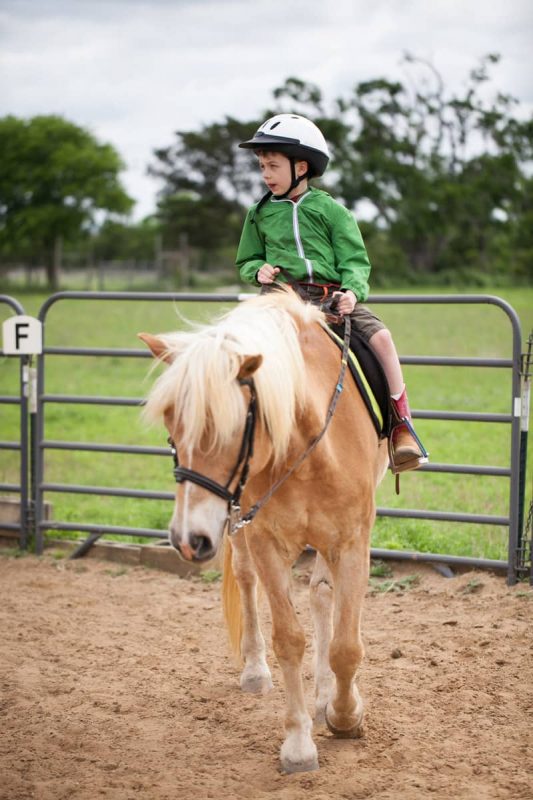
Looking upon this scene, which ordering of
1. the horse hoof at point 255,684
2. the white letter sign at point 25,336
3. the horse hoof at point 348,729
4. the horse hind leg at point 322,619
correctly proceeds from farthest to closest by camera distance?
the white letter sign at point 25,336, the horse hoof at point 255,684, the horse hind leg at point 322,619, the horse hoof at point 348,729

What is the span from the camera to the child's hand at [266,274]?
3.40 m

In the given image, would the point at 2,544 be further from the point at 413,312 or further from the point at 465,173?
the point at 465,173

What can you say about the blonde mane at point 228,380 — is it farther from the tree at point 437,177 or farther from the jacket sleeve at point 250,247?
the tree at point 437,177

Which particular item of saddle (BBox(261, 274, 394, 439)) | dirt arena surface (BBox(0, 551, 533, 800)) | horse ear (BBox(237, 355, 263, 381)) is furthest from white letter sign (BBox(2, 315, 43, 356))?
horse ear (BBox(237, 355, 263, 381))

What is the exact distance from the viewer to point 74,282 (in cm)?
4997

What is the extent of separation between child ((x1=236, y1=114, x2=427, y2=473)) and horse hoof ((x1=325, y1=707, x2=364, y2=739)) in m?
1.11

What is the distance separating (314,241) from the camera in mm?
3488

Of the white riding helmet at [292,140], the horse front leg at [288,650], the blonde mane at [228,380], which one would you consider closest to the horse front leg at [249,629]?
the horse front leg at [288,650]

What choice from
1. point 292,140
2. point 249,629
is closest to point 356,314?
point 292,140

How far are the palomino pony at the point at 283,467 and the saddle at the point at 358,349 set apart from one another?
0.64ft

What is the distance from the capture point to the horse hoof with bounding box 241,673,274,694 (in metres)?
3.95

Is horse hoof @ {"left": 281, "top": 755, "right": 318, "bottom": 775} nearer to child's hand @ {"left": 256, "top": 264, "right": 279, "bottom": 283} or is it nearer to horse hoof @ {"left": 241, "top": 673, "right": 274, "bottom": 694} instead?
horse hoof @ {"left": 241, "top": 673, "right": 274, "bottom": 694}

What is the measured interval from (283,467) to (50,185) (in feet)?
182

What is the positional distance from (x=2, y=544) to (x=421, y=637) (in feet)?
11.5
